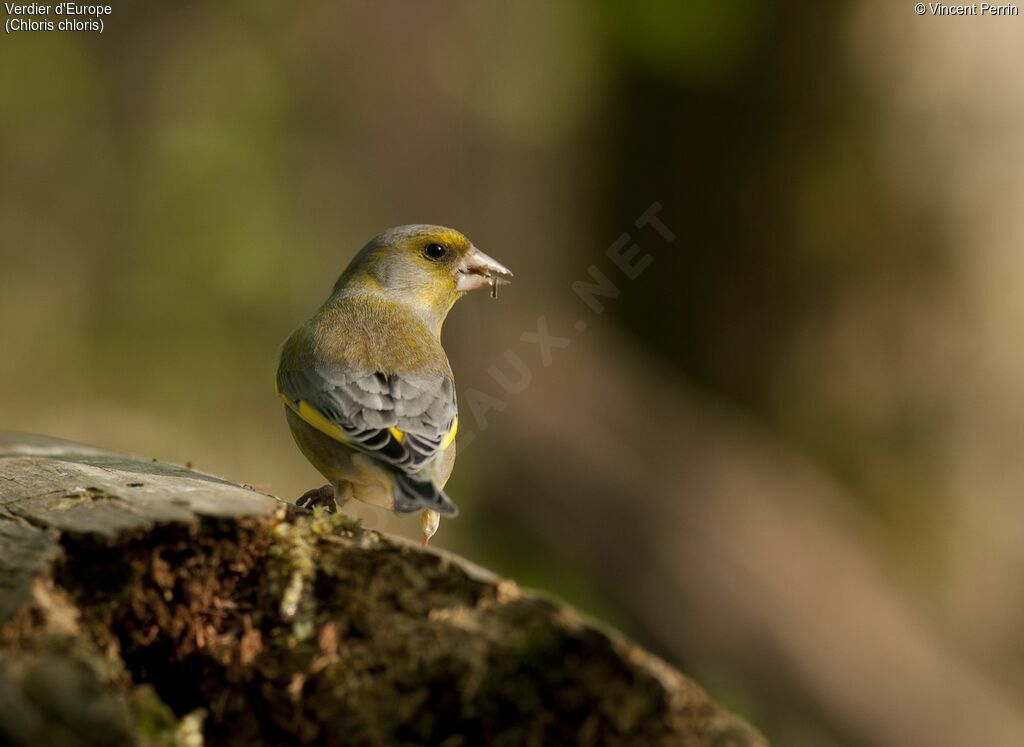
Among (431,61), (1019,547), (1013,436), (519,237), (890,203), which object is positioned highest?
(431,61)

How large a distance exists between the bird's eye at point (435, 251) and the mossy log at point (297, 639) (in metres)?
3.00

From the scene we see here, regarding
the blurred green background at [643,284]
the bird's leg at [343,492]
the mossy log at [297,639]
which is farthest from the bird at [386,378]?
the blurred green background at [643,284]

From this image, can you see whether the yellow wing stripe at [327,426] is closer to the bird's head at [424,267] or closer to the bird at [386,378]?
the bird at [386,378]

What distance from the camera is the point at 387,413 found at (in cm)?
434

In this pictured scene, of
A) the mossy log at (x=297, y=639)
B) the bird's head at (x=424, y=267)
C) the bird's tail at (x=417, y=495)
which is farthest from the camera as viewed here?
the bird's head at (x=424, y=267)

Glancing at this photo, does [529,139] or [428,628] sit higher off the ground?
[529,139]

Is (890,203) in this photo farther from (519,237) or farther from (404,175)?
(404,175)

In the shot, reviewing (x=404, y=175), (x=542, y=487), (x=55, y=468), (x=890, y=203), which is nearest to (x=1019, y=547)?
(x=890, y=203)

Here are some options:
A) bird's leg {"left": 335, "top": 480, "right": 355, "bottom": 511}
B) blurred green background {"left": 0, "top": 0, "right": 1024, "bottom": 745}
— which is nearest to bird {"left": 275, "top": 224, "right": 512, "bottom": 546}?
bird's leg {"left": 335, "top": 480, "right": 355, "bottom": 511}

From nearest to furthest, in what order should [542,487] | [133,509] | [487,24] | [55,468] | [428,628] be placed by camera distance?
[428,628] → [133,509] → [55,468] → [542,487] → [487,24]

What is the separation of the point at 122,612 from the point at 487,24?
1055cm

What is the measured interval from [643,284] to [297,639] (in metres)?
7.91

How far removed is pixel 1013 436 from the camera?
8531mm

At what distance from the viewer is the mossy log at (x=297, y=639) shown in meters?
2.06
